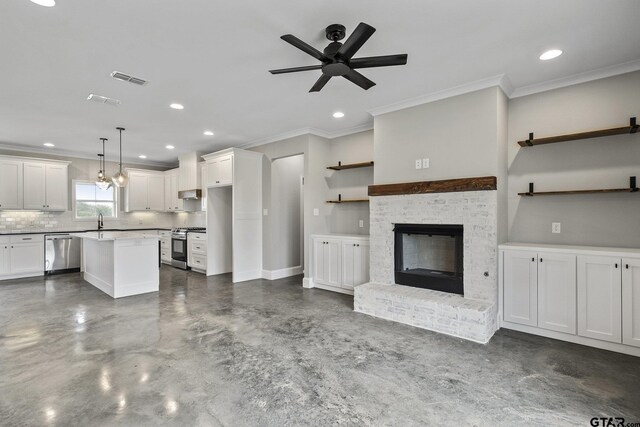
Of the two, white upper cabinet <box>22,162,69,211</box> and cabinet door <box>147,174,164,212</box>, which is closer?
white upper cabinet <box>22,162,69,211</box>

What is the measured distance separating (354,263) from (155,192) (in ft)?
20.7

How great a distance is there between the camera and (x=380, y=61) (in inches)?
96.5

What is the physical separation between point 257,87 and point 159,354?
9.88 ft

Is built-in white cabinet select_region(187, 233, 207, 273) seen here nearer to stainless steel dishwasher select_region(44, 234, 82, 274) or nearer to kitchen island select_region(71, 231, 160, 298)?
kitchen island select_region(71, 231, 160, 298)

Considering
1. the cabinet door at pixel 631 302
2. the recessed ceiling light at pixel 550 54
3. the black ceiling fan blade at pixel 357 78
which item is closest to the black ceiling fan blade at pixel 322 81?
the black ceiling fan blade at pixel 357 78

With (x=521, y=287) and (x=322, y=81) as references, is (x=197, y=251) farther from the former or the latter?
(x=521, y=287)

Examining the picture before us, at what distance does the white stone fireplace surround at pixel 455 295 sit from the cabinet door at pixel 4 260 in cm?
695

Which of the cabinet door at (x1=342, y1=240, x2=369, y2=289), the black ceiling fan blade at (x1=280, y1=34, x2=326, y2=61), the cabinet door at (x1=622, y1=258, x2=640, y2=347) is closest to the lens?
the black ceiling fan blade at (x1=280, y1=34, x2=326, y2=61)

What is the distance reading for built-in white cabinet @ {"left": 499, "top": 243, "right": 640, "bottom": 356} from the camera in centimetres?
292

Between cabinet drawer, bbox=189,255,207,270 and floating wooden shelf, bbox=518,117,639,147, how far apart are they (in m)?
6.03

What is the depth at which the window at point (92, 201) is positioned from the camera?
7.77 meters

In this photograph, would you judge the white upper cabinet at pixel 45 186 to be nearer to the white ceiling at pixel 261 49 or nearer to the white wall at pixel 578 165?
the white ceiling at pixel 261 49

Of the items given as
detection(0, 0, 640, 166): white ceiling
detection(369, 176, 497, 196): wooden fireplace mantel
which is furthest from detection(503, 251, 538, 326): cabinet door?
detection(0, 0, 640, 166): white ceiling

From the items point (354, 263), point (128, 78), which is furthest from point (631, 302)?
point (128, 78)
